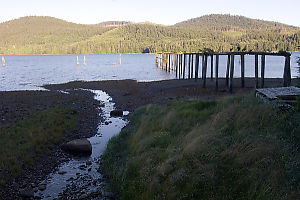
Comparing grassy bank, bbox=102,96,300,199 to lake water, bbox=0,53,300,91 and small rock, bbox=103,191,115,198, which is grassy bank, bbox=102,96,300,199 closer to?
small rock, bbox=103,191,115,198

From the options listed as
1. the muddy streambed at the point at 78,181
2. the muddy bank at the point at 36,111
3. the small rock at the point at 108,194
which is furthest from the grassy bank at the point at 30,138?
the small rock at the point at 108,194

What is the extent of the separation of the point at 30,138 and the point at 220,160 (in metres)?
9.38

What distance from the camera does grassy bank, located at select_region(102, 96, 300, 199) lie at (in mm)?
5469

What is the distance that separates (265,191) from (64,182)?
6.60 metres

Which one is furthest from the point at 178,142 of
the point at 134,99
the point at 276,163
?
the point at 134,99

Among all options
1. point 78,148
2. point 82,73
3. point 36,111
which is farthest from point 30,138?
point 82,73

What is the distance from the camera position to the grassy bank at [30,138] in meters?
9.59

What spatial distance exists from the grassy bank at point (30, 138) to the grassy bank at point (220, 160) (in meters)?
3.32

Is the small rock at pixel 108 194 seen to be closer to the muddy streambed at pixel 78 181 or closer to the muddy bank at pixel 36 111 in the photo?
the muddy streambed at pixel 78 181

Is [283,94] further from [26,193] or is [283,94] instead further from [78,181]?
[26,193]

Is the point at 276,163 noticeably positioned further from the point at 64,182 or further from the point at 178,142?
the point at 64,182

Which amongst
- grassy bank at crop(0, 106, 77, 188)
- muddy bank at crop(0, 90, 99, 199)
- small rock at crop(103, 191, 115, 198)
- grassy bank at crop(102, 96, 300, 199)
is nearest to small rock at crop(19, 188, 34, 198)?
muddy bank at crop(0, 90, 99, 199)

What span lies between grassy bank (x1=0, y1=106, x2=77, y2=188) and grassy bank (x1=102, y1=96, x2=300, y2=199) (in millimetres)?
3322

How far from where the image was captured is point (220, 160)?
256 inches
